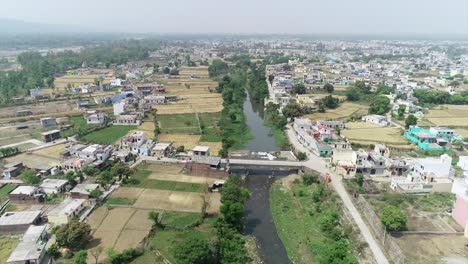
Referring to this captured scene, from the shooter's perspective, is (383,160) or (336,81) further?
(336,81)

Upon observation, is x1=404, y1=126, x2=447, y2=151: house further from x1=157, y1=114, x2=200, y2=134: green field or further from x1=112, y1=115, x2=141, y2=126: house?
x1=112, y1=115, x2=141, y2=126: house

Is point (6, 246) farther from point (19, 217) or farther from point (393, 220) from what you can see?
point (393, 220)

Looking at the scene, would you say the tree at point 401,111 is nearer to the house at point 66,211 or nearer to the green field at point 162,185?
the green field at point 162,185

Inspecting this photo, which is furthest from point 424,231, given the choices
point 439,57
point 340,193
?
point 439,57

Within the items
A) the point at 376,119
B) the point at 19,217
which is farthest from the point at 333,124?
the point at 19,217

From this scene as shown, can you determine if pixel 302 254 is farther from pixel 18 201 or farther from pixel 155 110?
pixel 155 110

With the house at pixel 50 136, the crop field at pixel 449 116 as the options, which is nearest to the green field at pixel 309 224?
the house at pixel 50 136
